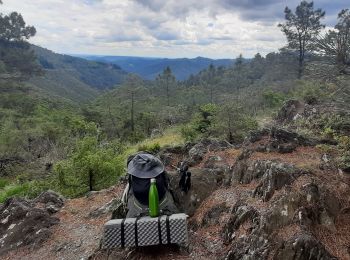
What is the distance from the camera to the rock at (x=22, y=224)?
31.5ft

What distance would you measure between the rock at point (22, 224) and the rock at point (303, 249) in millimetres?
6474

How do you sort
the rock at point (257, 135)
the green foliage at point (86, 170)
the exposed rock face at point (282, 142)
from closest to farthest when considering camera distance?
the exposed rock face at point (282, 142)
the rock at point (257, 135)
the green foliage at point (86, 170)

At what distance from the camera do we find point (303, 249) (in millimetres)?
5559

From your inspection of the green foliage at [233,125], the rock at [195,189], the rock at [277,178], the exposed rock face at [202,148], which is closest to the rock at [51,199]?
the rock at [195,189]

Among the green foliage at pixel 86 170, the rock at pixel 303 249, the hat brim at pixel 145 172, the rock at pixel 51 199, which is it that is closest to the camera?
the rock at pixel 303 249

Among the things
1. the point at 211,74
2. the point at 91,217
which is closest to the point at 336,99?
the point at 91,217

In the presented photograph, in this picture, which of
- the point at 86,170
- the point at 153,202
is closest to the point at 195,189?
the point at 153,202

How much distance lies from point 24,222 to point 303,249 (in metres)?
7.58

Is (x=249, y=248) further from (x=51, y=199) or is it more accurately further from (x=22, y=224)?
(x=51, y=199)

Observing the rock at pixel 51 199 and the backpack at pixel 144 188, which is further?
the rock at pixel 51 199

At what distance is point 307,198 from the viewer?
21.4 feet

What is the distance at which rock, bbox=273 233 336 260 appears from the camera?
18.1 ft

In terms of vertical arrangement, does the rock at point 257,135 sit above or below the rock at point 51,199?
above

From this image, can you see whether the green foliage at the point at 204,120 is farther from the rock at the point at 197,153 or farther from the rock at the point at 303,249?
the rock at the point at 303,249
